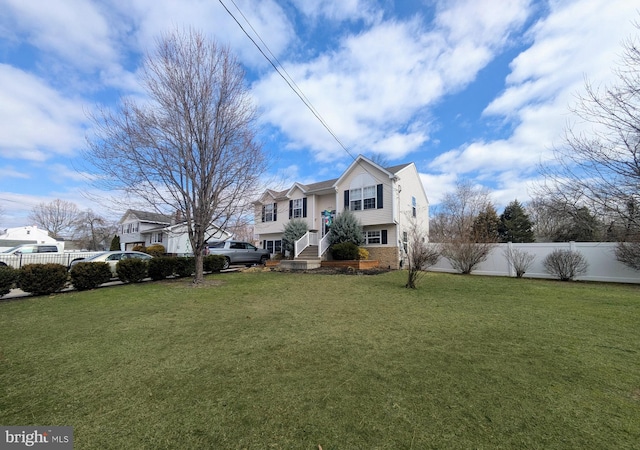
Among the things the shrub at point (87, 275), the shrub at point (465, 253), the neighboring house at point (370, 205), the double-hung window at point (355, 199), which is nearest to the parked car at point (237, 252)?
the neighboring house at point (370, 205)

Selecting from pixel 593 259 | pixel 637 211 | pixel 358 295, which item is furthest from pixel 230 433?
pixel 593 259

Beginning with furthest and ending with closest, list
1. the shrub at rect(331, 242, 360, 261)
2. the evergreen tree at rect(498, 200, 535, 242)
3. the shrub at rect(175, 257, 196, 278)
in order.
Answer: the evergreen tree at rect(498, 200, 535, 242) → the shrub at rect(331, 242, 360, 261) → the shrub at rect(175, 257, 196, 278)

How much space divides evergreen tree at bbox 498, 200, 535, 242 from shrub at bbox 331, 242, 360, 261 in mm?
21691

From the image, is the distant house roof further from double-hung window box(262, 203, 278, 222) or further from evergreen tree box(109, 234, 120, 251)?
double-hung window box(262, 203, 278, 222)

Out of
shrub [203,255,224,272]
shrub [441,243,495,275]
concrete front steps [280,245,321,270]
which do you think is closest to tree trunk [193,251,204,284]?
shrub [203,255,224,272]

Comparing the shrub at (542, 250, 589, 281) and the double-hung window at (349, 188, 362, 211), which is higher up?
the double-hung window at (349, 188, 362, 211)

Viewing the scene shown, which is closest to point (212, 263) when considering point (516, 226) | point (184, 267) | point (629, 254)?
point (184, 267)

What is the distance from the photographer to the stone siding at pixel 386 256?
17.2 metres

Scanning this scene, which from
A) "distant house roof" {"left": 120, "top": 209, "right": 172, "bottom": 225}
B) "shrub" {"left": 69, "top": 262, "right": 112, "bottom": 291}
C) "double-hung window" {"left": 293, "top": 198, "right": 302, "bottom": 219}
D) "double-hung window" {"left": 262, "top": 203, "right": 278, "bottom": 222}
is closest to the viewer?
"shrub" {"left": 69, "top": 262, "right": 112, "bottom": 291}

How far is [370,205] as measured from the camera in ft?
60.4

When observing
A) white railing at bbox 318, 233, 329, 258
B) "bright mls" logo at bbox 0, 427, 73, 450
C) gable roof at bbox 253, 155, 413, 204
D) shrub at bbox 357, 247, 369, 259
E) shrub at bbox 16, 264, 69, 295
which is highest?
gable roof at bbox 253, 155, 413, 204

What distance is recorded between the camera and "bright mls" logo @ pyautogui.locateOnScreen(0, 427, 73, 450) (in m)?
2.27

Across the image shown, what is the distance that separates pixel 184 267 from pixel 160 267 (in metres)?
1.07

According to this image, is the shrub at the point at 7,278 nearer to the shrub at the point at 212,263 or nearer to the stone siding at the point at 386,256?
the shrub at the point at 212,263
